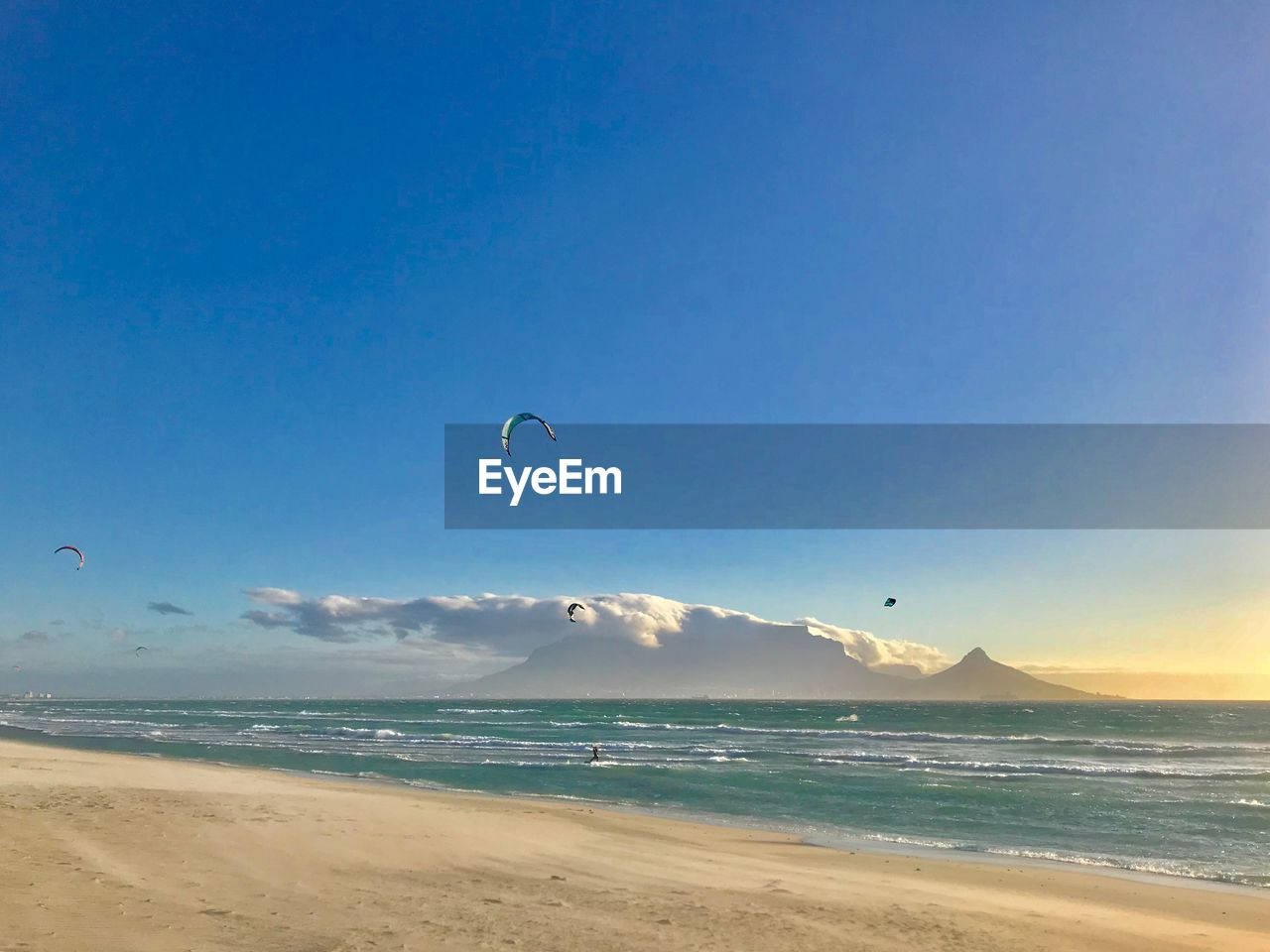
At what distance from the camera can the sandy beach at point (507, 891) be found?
28.0 ft

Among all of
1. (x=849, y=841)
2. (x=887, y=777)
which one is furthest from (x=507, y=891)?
(x=887, y=777)

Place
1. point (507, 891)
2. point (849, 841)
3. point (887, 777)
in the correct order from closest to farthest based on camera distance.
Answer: point (507, 891) → point (849, 841) → point (887, 777)

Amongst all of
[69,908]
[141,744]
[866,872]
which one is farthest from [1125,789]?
[141,744]

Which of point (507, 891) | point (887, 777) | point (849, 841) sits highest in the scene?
point (507, 891)

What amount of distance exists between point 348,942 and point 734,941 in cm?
411

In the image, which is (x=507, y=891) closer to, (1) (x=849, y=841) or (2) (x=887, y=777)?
(1) (x=849, y=841)

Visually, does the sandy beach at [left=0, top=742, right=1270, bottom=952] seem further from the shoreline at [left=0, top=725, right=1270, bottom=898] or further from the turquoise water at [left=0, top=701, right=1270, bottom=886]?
the turquoise water at [left=0, top=701, right=1270, bottom=886]

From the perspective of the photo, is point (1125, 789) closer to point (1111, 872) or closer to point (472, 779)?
point (1111, 872)

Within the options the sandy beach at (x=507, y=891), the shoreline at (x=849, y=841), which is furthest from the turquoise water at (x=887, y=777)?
the sandy beach at (x=507, y=891)

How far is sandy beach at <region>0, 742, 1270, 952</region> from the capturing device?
8.52 metres

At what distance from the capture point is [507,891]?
1089 centimetres

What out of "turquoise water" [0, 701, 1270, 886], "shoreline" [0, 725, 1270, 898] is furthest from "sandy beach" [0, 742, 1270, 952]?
"turquoise water" [0, 701, 1270, 886]

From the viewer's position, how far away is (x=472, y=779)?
27531 mm

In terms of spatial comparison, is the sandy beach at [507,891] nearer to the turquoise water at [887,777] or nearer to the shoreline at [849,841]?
the shoreline at [849,841]
